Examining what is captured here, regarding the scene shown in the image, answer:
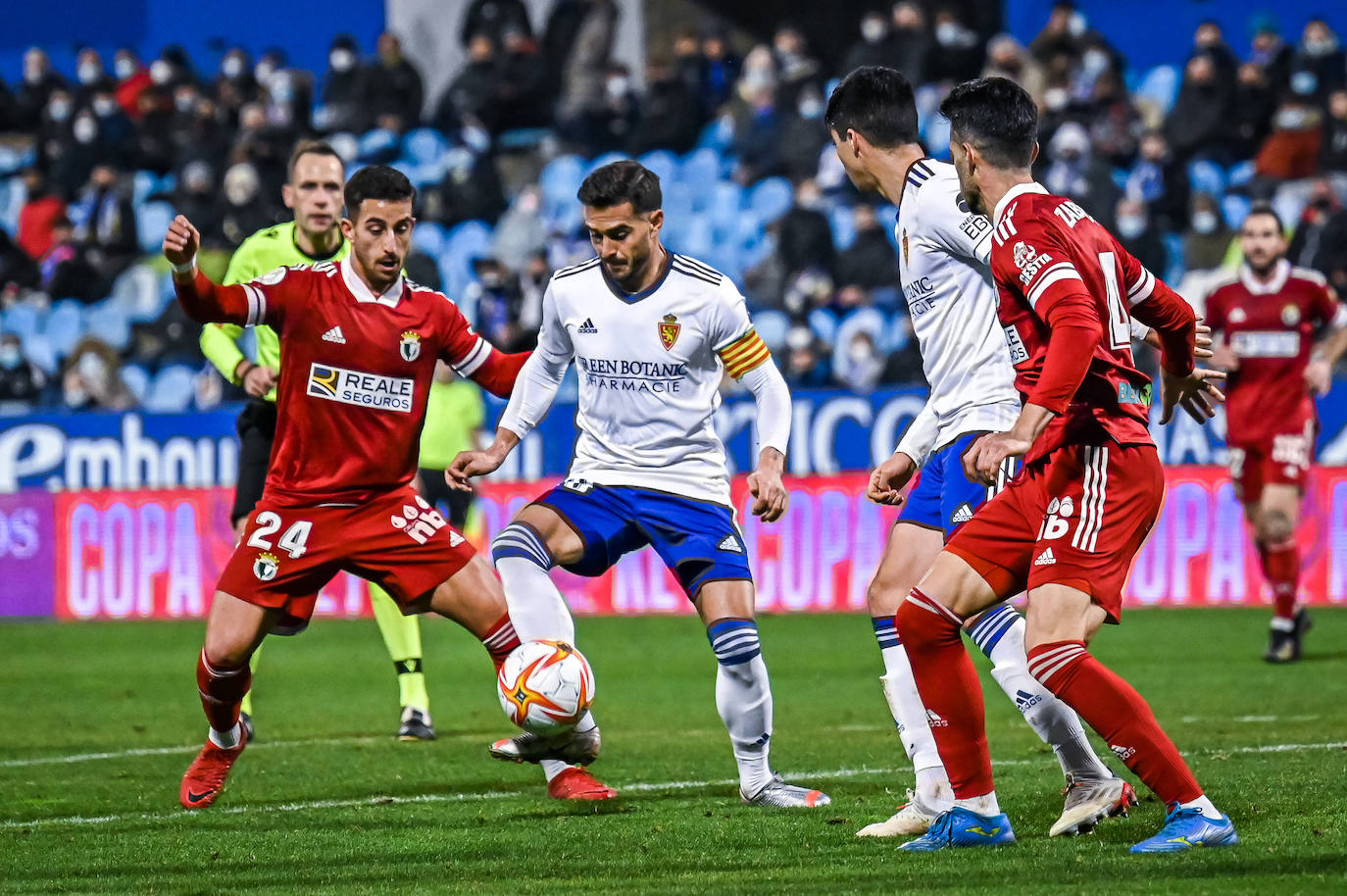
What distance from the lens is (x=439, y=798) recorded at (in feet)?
22.2

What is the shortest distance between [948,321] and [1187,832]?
1.91 meters

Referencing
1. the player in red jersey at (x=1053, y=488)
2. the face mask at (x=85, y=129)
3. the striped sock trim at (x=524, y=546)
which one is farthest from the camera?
the face mask at (x=85, y=129)

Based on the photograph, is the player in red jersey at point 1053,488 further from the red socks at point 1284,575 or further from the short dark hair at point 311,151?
the red socks at point 1284,575

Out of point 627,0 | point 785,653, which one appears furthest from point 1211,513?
point 627,0

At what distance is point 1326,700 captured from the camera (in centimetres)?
916

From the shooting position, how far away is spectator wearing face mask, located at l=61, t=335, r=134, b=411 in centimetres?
1855

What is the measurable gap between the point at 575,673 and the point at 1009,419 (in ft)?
5.48

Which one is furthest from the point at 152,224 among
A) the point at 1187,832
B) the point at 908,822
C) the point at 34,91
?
the point at 1187,832

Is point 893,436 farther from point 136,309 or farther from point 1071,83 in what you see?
point 136,309

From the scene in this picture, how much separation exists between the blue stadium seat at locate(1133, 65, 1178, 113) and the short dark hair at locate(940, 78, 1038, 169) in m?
15.1

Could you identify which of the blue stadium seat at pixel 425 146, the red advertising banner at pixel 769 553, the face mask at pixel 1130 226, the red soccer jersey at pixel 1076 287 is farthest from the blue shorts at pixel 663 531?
the blue stadium seat at pixel 425 146

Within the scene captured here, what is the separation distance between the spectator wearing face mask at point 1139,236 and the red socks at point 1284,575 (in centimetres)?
614

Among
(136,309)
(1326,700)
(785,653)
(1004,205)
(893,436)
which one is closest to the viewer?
(1004,205)

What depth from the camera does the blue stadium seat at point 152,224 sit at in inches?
838
